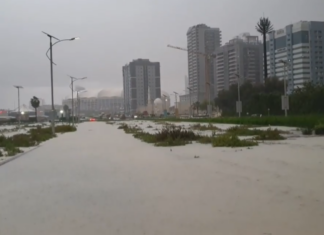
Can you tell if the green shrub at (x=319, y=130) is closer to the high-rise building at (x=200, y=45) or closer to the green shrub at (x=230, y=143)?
the green shrub at (x=230, y=143)

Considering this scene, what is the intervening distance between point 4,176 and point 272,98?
58217 mm

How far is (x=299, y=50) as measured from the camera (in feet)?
236

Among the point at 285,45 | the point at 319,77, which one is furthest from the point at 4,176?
the point at 319,77

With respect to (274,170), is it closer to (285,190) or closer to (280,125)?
(285,190)

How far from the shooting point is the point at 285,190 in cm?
833

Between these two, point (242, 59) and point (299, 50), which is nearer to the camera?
point (299, 50)

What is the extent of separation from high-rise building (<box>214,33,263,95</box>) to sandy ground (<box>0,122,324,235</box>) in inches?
3762

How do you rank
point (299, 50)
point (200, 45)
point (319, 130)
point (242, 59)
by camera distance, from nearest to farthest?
1. point (319, 130)
2. point (299, 50)
3. point (242, 59)
4. point (200, 45)

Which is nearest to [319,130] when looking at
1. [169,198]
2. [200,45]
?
[169,198]

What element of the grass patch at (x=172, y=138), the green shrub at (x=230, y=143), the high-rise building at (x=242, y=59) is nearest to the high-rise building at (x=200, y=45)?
the high-rise building at (x=242, y=59)

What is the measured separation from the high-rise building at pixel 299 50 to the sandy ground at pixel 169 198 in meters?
58.1

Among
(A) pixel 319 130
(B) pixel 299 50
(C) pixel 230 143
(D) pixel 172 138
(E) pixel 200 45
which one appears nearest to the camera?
(C) pixel 230 143

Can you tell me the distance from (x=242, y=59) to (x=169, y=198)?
104 m

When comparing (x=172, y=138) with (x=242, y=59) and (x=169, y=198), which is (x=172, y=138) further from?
(x=242, y=59)
